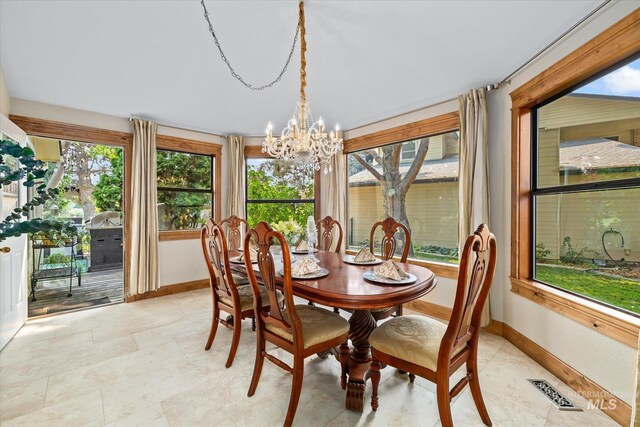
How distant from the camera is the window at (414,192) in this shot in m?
3.39

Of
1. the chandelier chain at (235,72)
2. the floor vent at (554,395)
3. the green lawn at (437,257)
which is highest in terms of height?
the chandelier chain at (235,72)

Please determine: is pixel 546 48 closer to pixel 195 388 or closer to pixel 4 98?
pixel 195 388

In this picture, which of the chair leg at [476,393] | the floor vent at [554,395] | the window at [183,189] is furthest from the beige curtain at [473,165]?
the window at [183,189]

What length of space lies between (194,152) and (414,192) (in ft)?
11.3

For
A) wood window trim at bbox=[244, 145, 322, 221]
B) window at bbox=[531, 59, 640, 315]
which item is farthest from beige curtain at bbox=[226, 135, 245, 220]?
window at bbox=[531, 59, 640, 315]

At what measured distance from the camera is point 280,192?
481 cm

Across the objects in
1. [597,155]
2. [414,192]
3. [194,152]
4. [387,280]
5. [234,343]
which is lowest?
[234,343]

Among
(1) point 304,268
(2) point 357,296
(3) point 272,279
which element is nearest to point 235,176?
(1) point 304,268

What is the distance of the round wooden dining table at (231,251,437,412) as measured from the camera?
155 centimetres

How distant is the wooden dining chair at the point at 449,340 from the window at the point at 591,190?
1074 mm

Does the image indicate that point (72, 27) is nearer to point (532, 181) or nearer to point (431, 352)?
point (431, 352)

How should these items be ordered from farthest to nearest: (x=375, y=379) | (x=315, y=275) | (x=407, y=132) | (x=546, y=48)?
(x=407, y=132) < (x=546, y=48) < (x=315, y=275) < (x=375, y=379)

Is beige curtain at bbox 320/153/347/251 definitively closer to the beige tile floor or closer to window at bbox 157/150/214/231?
window at bbox 157/150/214/231

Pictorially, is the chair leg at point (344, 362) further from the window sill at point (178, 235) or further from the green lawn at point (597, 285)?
the window sill at point (178, 235)
